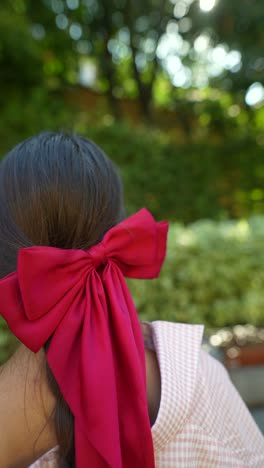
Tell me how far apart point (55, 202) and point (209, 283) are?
7.67 feet

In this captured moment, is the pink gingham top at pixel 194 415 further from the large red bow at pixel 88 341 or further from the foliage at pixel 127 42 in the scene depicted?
the foliage at pixel 127 42

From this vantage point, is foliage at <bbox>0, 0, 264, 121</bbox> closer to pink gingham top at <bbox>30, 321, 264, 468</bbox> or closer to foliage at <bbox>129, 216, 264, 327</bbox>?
foliage at <bbox>129, 216, 264, 327</bbox>

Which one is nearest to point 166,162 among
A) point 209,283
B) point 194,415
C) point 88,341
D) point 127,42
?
point 209,283

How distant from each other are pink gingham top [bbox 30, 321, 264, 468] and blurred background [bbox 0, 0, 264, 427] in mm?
1392

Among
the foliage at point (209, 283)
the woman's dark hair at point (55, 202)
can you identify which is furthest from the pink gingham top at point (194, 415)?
the foliage at point (209, 283)

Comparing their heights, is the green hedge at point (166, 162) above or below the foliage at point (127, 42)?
below

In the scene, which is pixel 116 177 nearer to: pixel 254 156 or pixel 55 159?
pixel 55 159

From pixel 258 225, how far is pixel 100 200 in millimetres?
2690

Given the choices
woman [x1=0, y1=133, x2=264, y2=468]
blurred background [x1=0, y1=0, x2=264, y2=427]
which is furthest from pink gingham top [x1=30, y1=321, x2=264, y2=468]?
blurred background [x1=0, y1=0, x2=264, y2=427]

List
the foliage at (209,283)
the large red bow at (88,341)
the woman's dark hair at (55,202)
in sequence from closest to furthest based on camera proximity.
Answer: the large red bow at (88,341) < the woman's dark hair at (55,202) < the foliage at (209,283)

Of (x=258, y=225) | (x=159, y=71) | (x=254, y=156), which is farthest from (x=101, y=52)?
(x=258, y=225)

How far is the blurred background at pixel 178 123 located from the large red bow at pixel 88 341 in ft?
5.02

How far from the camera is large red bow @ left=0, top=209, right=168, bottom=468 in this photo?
112 centimetres

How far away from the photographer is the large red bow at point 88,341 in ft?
3.67
